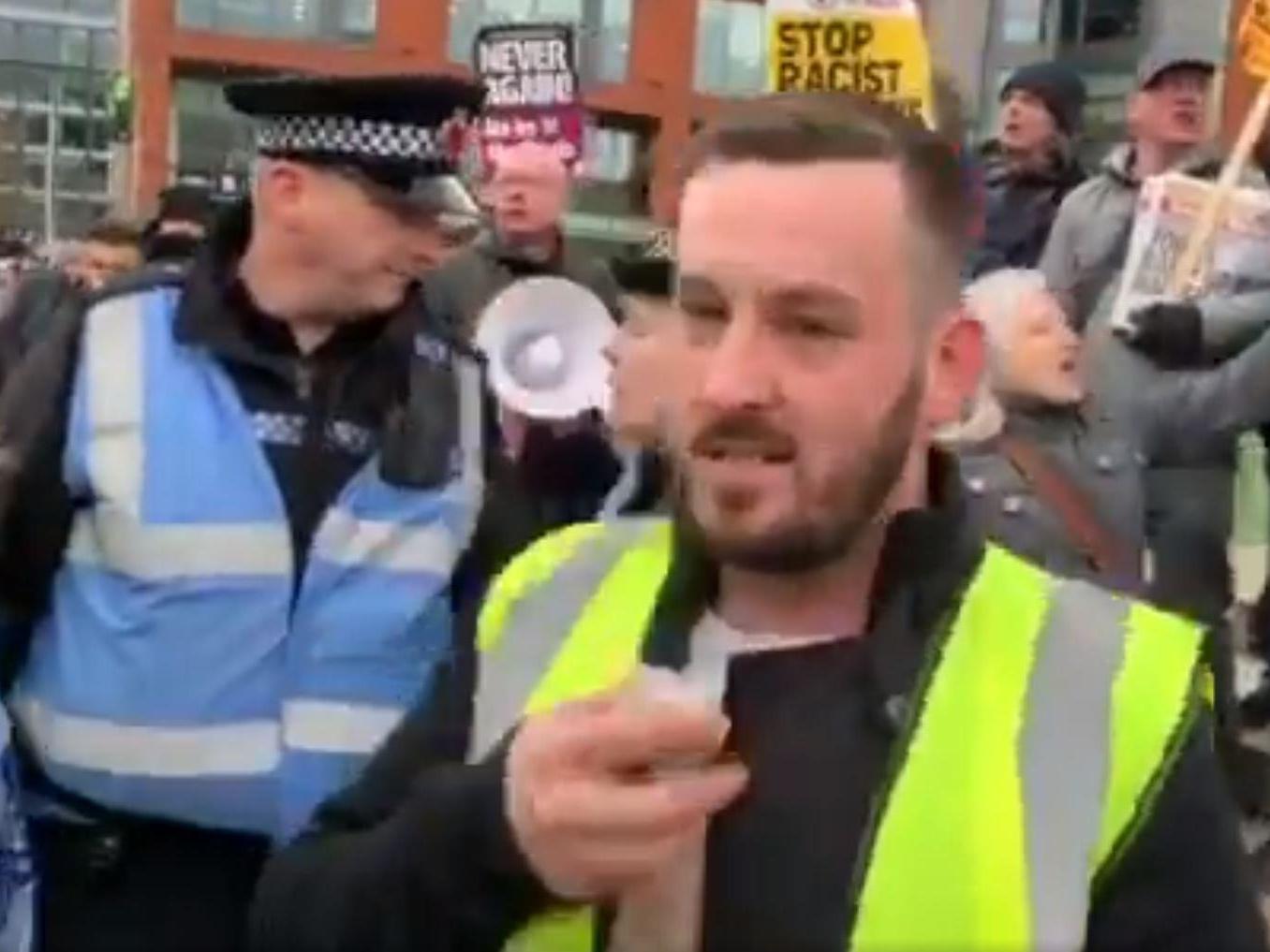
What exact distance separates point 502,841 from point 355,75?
2528 millimetres

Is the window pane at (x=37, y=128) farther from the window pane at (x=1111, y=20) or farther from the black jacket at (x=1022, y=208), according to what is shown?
the black jacket at (x=1022, y=208)

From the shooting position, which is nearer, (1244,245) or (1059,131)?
(1244,245)

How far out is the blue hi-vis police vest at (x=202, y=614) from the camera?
4137mm

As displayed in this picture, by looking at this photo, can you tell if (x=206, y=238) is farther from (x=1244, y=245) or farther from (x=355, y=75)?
(x=1244, y=245)

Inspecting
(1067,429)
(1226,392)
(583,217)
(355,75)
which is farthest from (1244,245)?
(583,217)

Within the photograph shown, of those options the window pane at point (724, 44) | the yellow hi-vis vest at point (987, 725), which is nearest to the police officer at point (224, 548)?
the yellow hi-vis vest at point (987, 725)

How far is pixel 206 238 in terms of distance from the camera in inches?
180

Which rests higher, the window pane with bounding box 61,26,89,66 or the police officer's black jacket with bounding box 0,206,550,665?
the police officer's black jacket with bounding box 0,206,550,665

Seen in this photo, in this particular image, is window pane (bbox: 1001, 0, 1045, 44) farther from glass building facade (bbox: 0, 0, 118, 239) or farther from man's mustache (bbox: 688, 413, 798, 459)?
man's mustache (bbox: 688, 413, 798, 459)

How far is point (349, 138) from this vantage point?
4434mm

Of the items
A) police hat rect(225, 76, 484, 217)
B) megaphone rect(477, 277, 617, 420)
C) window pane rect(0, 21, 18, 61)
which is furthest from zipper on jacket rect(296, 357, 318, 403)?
window pane rect(0, 21, 18, 61)

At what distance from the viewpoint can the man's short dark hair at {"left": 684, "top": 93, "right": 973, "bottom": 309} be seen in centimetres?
227

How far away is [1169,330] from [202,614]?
363 centimetres

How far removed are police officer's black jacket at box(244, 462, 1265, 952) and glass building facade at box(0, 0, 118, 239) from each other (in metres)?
38.0
